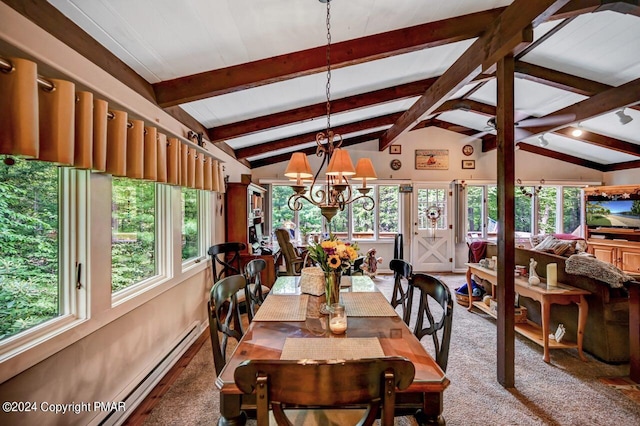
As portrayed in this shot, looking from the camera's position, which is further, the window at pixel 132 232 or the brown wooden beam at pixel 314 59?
the brown wooden beam at pixel 314 59

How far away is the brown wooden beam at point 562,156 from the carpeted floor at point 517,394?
536 cm

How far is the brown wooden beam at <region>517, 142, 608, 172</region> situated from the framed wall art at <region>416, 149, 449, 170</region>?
174 centimetres

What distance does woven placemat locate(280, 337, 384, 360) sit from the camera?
1.25m

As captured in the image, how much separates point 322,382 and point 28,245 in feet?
5.10

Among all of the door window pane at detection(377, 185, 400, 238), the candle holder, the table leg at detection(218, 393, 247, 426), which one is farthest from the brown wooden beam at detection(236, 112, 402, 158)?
the table leg at detection(218, 393, 247, 426)

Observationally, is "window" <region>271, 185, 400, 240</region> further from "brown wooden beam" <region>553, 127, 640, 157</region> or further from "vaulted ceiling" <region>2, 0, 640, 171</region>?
"brown wooden beam" <region>553, 127, 640, 157</region>

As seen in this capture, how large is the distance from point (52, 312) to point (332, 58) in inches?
99.1

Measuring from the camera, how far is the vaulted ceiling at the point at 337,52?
1790 millimetres

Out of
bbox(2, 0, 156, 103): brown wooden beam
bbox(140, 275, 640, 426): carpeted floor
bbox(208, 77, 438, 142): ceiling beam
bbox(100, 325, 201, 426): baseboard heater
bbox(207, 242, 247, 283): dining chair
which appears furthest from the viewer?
bbox(208, 77, 438, 142): ceiling beam

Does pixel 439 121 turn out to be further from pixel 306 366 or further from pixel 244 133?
pixel 306 366

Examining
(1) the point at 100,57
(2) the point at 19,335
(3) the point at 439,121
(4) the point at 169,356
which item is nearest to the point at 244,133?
(1) the point at 100,57

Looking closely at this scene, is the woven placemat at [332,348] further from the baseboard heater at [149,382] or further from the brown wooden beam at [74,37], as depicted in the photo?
the brown wooden beam at [74,37]

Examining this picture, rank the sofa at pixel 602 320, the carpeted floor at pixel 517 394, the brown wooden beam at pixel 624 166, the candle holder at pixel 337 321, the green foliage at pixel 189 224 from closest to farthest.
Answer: the candle holder at pixel 337 321, the carpeted floor at pixel 517 394, the sofa at pixel 602 320, the green foliage at pixel 189 224, the brown wooden beam at pixel 624 166

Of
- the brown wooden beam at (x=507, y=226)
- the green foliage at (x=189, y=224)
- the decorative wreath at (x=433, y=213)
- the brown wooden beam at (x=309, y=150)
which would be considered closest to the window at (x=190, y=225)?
the green foliage at (x=189, y=224)
